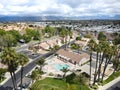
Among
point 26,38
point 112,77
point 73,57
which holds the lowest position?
point 112,77

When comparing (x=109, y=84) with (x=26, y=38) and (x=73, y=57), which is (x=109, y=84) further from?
→ (x=26, y=38)

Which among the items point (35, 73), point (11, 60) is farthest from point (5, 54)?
point (35, 73)

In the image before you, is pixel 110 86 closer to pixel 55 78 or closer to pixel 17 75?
pixel 55 78

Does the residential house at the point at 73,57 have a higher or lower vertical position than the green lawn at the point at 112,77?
higher

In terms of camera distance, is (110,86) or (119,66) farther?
(119,66)

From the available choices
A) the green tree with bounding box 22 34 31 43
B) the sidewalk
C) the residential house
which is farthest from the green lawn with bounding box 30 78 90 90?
the green tree with bounding box 22 34 31 43

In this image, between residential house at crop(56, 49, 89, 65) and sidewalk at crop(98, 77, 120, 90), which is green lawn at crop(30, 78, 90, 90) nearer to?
sidewalk at crop(98, 77, 120, 90)

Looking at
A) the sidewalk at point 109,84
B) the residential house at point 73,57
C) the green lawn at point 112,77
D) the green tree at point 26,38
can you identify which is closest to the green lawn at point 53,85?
the sidewalk at point 109,84

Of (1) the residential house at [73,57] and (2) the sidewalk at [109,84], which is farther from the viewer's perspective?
(1) the residential house at [73,57]

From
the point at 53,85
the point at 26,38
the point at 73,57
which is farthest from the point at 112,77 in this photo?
the point at 26,38

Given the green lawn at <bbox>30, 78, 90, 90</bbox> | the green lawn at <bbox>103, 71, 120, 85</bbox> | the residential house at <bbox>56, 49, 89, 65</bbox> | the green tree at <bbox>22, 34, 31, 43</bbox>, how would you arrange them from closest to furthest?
the green lawn at <bbox>30, 78, 90, 90</bbox>, the green lawn at <bbox>103, 71, 120, 85</bbox>, the residential house at <bbox>56, 49, 89, 65</bbox>, the green tree at <bbox>22, 34, 31, 43</bbox>

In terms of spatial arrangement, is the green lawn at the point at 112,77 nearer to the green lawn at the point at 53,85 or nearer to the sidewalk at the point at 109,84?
the sidewalk at the point at 109,84
